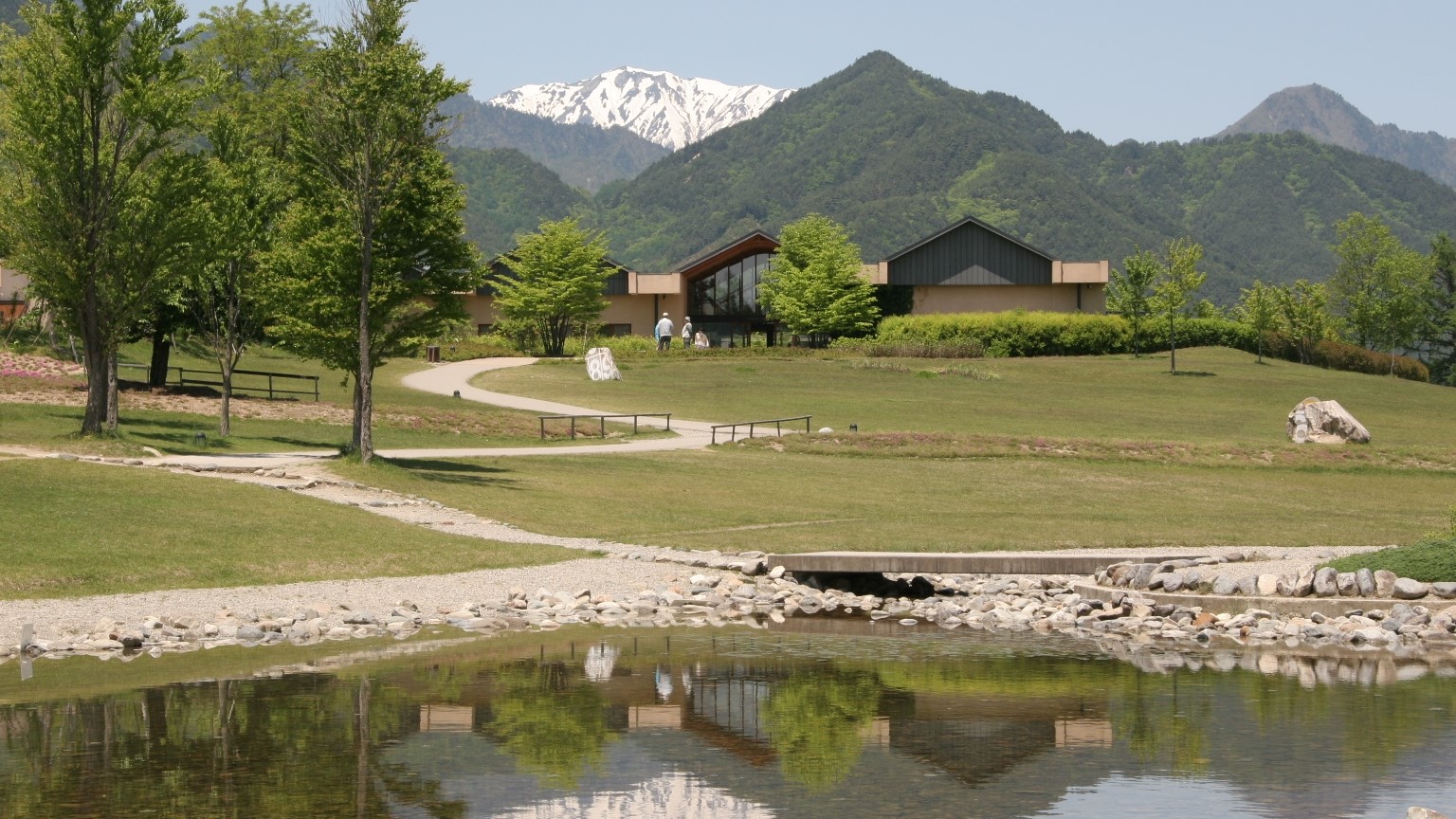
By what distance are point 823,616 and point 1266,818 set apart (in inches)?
424

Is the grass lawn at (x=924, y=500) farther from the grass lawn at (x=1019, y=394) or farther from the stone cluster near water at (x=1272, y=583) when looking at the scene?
the grass lawn at (x=1019, y=394)

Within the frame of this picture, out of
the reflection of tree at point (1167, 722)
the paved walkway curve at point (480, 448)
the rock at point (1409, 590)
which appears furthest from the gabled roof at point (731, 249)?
the reflection of tree at point (1167, 722)

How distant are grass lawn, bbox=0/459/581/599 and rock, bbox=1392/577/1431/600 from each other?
40.6 feet

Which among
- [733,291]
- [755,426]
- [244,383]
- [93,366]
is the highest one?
[733,291]

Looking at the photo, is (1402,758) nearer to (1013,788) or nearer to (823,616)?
(1013,788)

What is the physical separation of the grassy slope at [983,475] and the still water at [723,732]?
8.34 meters

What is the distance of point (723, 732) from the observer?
47.6 ft

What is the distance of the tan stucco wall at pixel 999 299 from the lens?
8188cm

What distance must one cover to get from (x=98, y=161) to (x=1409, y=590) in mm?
28079

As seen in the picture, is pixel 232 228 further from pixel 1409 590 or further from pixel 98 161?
pixel 1409 590

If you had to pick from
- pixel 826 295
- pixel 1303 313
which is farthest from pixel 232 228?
pixel 1303 313

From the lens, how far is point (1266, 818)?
11320mm

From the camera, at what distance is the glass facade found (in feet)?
283

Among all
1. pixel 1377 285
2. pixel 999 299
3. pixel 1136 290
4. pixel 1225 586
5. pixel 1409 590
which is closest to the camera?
pixel 1409 590
